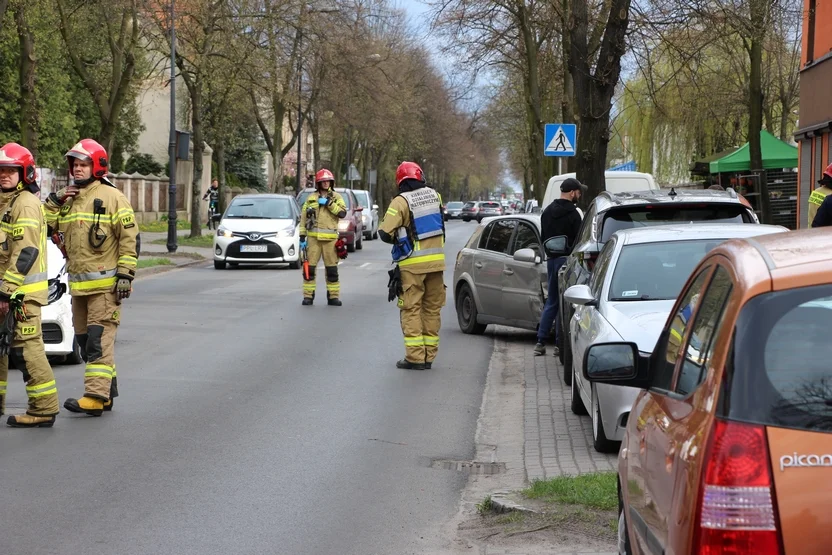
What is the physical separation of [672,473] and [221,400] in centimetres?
707

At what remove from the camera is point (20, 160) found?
861 centimetres

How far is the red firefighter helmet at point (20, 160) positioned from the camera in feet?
28.0

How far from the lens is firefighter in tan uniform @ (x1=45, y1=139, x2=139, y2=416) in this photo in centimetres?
904

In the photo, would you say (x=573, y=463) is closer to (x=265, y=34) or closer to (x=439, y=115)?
(x=265, y=34)

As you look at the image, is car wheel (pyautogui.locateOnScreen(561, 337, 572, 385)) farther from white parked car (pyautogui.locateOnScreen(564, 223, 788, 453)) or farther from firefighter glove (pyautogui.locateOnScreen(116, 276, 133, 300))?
firefighter glove (pyautogui.locateOnScreen(116, 276, 133, 300))

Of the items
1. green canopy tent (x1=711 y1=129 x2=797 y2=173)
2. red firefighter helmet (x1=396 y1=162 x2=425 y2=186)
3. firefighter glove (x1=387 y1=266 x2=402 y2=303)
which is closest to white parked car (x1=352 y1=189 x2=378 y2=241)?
green canopy tent (x1=711 y1=129 x2=797 y2=173)

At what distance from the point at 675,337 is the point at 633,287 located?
472 centimetres

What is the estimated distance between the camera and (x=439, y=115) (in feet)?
263

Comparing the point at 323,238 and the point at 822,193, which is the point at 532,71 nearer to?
the point at 323,238

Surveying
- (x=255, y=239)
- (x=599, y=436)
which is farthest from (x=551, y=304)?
(x=255, y=239)

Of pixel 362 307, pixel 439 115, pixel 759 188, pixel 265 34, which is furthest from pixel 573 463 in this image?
pixel 439 115

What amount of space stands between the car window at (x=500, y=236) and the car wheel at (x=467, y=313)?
0.63m

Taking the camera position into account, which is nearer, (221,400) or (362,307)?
(221,400)

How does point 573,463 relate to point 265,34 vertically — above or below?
below
